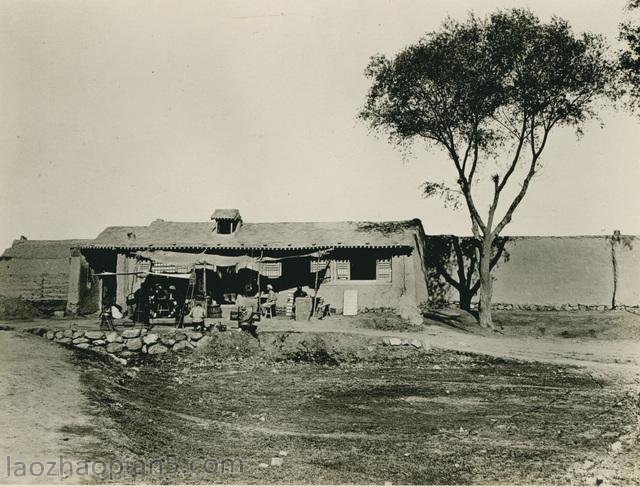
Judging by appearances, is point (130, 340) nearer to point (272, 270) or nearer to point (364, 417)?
point (272, 270)

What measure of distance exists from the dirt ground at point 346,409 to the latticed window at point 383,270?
21.9 ft

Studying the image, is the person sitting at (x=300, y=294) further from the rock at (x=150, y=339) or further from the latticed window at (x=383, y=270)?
the rock at (x=150, y=339)

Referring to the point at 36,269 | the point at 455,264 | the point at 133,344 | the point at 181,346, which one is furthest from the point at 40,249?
the point at 455,264

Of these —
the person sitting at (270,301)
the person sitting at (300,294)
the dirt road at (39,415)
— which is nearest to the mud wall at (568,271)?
the person sitting at (300,294)

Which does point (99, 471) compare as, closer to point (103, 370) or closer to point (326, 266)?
point (103, 370)

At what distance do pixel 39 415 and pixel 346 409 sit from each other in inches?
229

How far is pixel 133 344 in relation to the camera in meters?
18.3

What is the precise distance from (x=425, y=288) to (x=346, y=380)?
15.4m

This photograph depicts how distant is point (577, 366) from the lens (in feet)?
51.7

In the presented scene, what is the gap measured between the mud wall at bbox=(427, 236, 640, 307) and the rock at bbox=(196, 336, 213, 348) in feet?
52.4

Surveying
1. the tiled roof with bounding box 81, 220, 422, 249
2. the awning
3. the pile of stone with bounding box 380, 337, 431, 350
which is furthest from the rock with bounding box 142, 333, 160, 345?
the tiled roof with bounding box 81, 220, 422, 249

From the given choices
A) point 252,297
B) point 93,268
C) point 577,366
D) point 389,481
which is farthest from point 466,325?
point 93,268

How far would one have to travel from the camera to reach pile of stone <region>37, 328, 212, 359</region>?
60.0ft

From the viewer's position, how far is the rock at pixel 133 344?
18.3 meters
